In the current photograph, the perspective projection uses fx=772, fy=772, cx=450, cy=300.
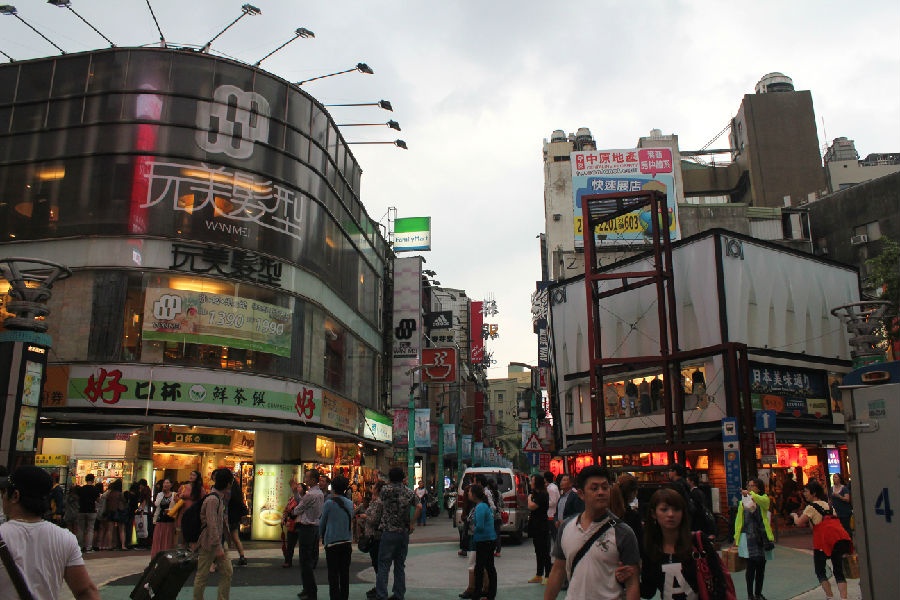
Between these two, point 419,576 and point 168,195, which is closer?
point 419,576

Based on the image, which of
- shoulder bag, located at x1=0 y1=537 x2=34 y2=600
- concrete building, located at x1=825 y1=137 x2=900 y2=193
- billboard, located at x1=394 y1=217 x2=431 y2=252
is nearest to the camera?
shoulder bag, located at x1=0 y1=537 x2=34 y2=600

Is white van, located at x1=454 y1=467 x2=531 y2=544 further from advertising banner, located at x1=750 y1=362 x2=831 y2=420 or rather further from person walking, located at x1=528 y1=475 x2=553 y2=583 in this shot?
advertising banner, located at x1=750 y1=362 x2=831 y2=420

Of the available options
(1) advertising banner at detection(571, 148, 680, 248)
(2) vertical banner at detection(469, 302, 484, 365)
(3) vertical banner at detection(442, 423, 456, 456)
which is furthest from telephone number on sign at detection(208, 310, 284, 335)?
(2) vertical banner at detection(469, 302, 484, 365)

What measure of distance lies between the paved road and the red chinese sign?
20.6m

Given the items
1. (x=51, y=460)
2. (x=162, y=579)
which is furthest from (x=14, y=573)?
(x=51, y=460)

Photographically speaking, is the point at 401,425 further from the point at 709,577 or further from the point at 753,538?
the point at 709,577

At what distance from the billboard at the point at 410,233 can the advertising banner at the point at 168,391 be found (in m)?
24.8

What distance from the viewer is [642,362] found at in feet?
95.9

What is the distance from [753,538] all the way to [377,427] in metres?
25.2

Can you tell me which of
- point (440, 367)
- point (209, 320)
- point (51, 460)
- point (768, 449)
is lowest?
point (51, 460)

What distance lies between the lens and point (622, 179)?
54031 mm

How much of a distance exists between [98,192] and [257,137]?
197 inches

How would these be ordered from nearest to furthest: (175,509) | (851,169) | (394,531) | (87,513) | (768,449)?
(394,531), (175,509), (87,513), (768,449), (851,169)

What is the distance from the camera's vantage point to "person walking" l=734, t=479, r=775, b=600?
414 inches
